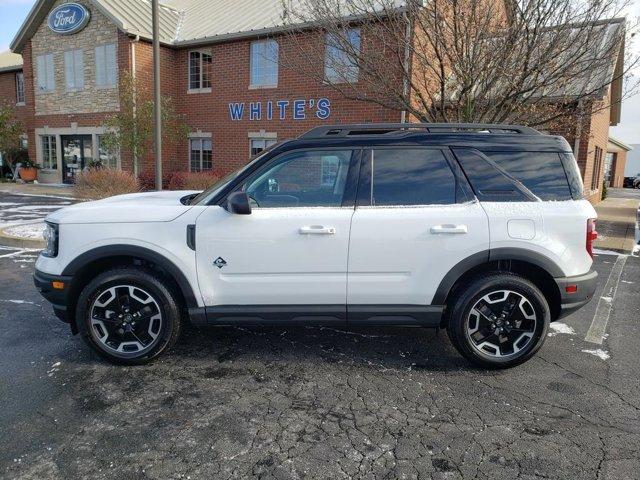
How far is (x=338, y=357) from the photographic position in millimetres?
4082

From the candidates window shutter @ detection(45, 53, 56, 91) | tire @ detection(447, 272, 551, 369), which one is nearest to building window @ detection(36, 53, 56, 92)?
window shutter @ detection(45, 53, 56, 91)

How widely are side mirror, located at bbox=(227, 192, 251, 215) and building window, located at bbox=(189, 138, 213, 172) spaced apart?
1474 cm

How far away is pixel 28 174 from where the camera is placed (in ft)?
70.5

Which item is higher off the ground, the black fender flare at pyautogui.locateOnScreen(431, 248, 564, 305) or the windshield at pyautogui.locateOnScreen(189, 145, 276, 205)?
the windshield at pyautogui.locateOnScreen(189, 145, 276, 205)

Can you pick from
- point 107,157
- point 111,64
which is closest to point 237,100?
point 111,64

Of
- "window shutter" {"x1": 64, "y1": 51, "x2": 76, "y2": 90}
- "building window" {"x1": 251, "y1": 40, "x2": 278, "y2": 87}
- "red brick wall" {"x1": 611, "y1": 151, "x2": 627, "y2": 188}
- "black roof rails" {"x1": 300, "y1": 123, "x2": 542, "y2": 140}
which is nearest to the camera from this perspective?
"black roof rails" {"x1": 300, "y1": 123, "x2": 542, "y2": 140}

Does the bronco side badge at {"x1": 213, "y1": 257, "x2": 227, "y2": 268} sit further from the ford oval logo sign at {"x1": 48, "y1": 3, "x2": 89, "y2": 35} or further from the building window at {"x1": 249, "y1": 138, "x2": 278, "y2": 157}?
the ford oval logo sign at {"x1": 48, "y1": 3, "x2": 89, "y2": 35}

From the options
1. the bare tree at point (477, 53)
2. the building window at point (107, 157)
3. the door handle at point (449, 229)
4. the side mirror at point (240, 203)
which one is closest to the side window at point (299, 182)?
the side mirror at point (240, 203)

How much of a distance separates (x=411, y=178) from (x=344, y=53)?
24.1 ft

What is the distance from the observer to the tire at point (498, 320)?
374 cm

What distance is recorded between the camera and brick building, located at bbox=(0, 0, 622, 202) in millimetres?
15281

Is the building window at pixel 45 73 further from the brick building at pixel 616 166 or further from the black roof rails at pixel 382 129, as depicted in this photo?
the brick building at pixel 616 166

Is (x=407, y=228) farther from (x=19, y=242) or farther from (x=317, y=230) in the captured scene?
(x=19, y=242)

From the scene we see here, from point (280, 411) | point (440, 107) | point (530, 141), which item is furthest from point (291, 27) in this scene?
point (280, 411)
